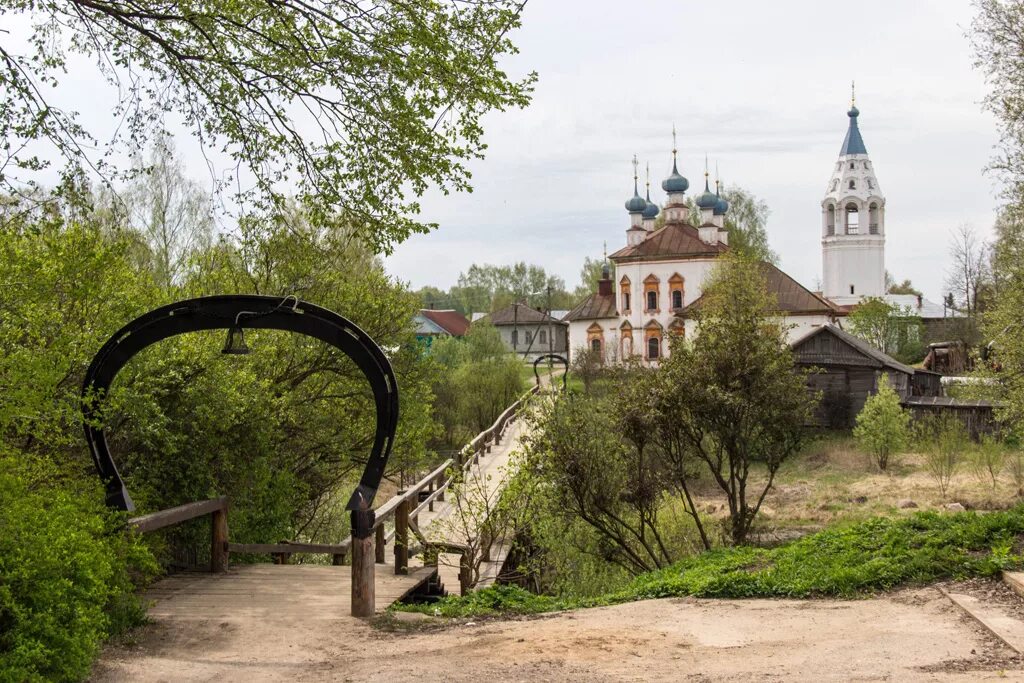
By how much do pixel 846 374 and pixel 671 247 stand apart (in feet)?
89.5

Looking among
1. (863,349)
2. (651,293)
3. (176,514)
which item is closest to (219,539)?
(176,514)

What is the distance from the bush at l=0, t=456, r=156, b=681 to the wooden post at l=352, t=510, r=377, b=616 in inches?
65.3

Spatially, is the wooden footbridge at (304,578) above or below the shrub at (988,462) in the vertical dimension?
above

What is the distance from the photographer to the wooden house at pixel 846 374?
34656mm

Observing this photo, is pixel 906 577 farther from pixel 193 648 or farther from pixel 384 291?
pixel 384 291

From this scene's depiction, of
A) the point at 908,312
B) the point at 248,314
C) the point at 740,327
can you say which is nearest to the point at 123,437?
the point at 248,314

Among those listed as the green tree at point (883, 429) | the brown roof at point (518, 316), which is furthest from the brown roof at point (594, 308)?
the green tree at point (883, 429)

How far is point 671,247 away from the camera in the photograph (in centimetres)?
6203

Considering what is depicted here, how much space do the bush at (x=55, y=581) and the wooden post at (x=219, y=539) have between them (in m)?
2.52

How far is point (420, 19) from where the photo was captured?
926 cm

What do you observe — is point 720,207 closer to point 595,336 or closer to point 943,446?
point 595,336

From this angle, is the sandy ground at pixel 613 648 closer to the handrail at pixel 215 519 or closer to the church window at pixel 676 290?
the handrail at pixel 215 519

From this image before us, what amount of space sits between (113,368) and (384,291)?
867cm

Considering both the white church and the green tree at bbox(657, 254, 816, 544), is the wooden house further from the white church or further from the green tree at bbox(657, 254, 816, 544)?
the green tree at bbox(657, 254, 816, 544)
